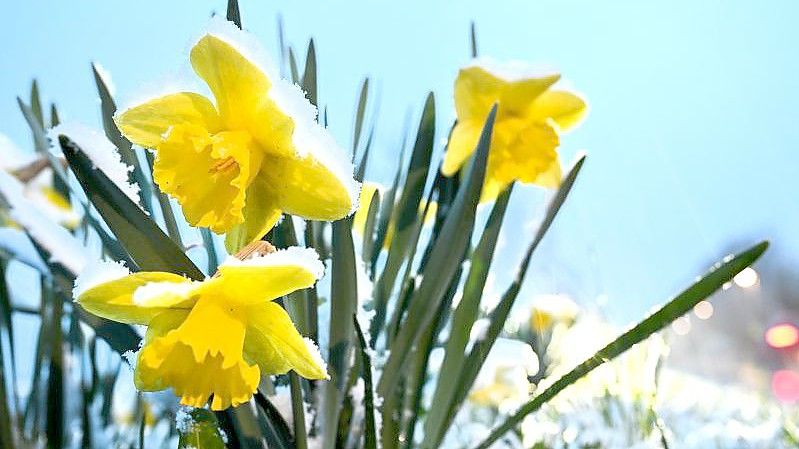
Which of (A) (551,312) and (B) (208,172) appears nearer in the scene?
(B) (208,172)

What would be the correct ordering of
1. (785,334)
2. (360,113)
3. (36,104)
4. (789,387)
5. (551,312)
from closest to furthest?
(360,113) < (36,104) < (551,312) < (789,387) < (785,334)

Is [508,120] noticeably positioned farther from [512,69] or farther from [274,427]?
[274,427]

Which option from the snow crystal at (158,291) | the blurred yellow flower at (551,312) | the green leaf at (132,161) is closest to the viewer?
the snow crystal at (158,291)

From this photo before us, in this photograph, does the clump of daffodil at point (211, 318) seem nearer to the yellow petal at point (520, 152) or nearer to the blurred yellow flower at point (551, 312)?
the yellow petal at point (520, 152)

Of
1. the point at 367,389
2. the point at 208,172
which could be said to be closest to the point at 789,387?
the point at 367,389

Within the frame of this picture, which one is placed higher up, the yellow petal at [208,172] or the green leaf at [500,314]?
the yellow petal at [208,172]

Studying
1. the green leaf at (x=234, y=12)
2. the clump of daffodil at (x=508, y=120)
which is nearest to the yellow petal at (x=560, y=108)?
the clump of daffodil at (x=508, y=120)

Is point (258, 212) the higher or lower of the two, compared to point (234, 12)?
lower
